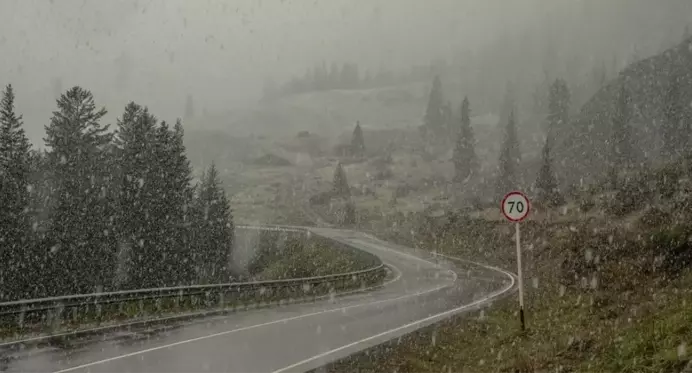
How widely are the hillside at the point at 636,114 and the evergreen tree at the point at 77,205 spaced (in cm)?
7107

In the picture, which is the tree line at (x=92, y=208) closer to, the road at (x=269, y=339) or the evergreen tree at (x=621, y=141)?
the road at (x=269, y=339)

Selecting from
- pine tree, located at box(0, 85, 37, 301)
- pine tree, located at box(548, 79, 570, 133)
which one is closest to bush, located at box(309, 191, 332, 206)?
pine tree, located at box(548, 79, 570, 133)

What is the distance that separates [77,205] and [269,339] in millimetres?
26940

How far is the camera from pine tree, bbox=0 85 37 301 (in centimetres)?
3278

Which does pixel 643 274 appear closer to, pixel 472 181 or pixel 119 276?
pixel 119 276

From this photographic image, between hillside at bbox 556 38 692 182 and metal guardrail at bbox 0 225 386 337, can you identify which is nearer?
metal guardrail at bbox 0 225 386 337

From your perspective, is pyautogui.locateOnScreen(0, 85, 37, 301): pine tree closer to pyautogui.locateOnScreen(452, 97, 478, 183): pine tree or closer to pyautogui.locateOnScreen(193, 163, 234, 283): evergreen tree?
pyautogui.locateOnScreen(193, 163, 234, 283): evergreen tree

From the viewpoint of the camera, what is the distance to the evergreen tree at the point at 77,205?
35.2 meters

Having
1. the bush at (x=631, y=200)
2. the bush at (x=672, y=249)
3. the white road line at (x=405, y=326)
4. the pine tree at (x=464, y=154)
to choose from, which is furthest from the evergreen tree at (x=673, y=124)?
the bush at (x=672, y=249)

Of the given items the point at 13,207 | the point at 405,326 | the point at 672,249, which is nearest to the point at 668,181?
the point at 672,249

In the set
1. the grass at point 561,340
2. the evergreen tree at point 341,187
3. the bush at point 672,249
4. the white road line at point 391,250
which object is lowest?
the white road line at point 391,250

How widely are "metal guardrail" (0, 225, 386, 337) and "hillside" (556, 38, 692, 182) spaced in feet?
221

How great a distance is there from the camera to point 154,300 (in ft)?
76.8

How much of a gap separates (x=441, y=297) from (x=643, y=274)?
35.6ft
